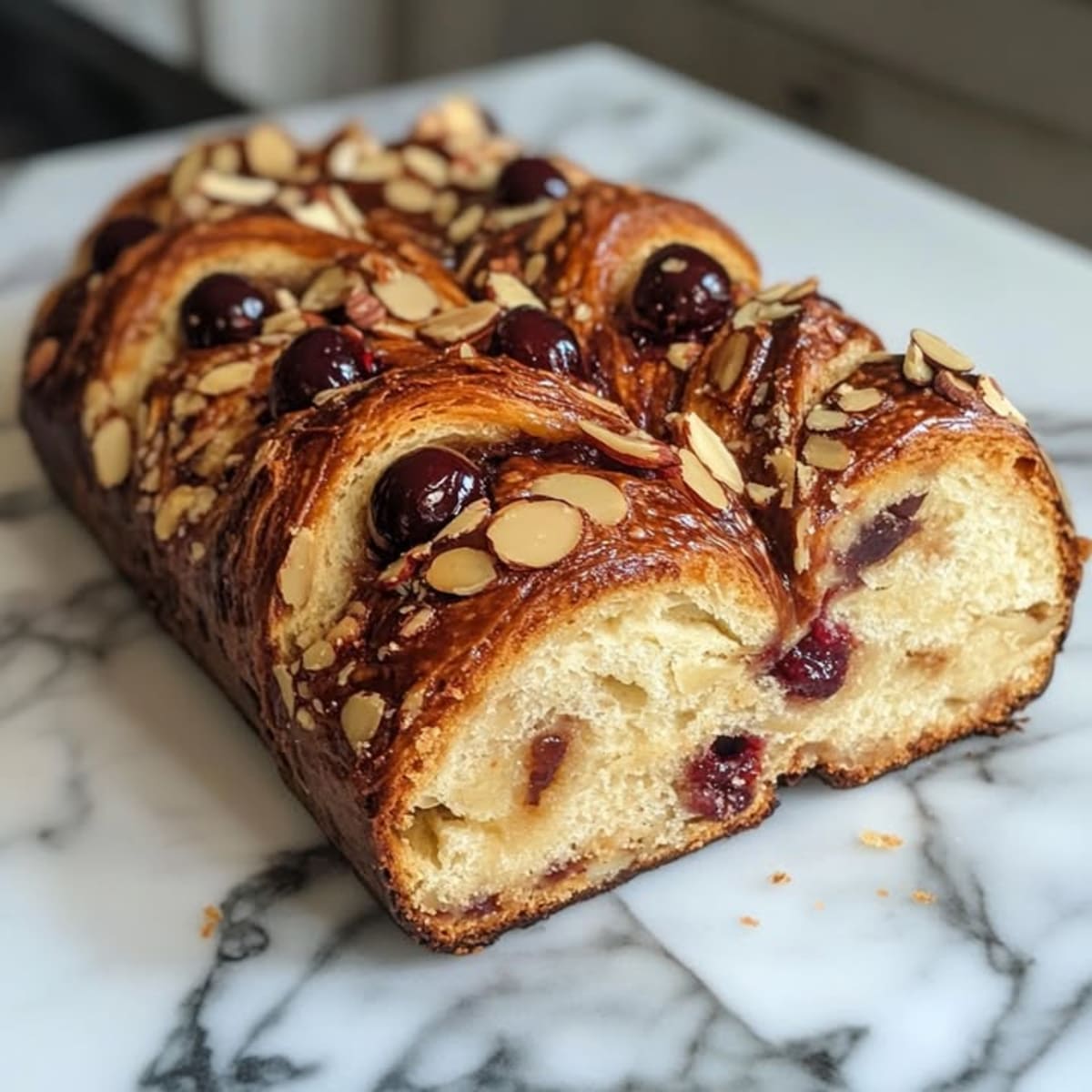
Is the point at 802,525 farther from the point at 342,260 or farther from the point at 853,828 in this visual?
the point at 342,260

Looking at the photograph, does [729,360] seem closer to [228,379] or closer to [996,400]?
[996,400]

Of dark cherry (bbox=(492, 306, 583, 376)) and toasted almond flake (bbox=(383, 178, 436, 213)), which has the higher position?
dark cherry (bbox=(492, 306, 583, 376))

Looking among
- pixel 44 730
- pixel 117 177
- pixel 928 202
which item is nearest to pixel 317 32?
pixel 117 177

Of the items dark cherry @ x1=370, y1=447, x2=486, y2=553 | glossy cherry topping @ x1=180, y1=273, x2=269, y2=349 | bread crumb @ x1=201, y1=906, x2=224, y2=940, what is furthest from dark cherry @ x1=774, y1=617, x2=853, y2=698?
glossy cherry topping @ x1=180, y1=273, x2=269, y2=349

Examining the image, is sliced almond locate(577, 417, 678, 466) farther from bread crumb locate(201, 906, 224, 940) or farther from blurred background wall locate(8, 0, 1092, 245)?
blurred background wall locate(8, 0, 1092, 245)

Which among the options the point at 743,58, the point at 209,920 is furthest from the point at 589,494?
the point at 743,58
